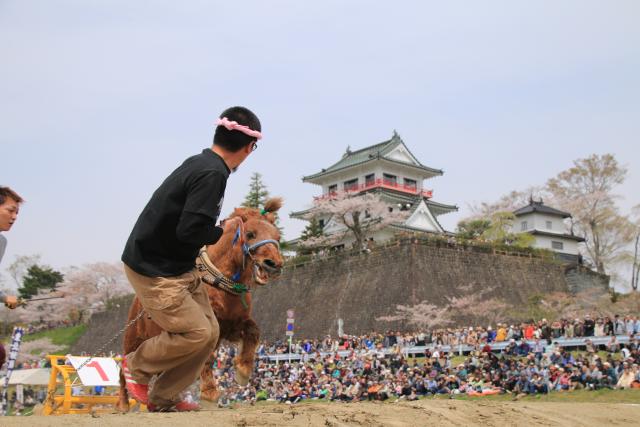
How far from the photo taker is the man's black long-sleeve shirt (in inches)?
184

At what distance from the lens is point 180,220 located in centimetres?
468

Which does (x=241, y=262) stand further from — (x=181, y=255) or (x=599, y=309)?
(x=599, y=309)

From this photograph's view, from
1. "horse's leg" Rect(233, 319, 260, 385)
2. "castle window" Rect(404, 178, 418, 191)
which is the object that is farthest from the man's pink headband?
"castle window" Rect(404, 178, 418, 191)

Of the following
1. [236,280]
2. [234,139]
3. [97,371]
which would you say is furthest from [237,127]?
[97,371]

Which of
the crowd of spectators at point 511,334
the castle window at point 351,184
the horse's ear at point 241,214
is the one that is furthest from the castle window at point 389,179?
the horse's ear at point 241,214

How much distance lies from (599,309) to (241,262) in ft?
Result: 107

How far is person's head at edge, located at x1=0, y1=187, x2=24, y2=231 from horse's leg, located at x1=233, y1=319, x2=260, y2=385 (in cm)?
264

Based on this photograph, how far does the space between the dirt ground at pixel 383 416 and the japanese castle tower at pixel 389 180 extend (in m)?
45.4

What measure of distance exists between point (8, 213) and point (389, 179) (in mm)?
52511

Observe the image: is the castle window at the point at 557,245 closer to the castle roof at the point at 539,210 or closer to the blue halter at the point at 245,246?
the castle roof at the point at 539,210

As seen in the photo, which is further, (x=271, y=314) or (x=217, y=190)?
(x=271, y=314)

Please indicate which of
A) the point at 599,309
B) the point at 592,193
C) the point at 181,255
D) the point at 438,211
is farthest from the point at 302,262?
the point at 181,255

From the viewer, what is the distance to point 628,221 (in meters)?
51.1

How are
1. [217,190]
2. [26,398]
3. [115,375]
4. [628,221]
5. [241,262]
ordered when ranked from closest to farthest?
[217,190] < [241,262] < [115,375] < [26,398] < [628,221]
